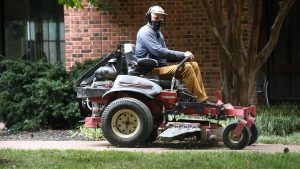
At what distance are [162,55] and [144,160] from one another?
2131 millimetres

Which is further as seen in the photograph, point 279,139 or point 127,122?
point 279,139

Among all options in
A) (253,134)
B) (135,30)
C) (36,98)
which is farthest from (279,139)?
(135,30)

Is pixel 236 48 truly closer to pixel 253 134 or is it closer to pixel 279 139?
pixel 279 139

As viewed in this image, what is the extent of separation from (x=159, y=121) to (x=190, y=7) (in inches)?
195

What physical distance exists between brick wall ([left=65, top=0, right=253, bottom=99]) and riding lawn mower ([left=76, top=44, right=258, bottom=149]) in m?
4.44

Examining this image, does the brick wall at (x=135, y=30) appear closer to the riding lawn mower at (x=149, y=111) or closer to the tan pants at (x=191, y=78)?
the riding lawn mower at (x=149, y=111)

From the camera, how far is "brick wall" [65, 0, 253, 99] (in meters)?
13.5

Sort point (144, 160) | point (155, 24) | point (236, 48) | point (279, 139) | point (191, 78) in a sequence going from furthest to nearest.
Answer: point (236, 48) < point (279, 139) < point (155, 24) < point (191, 78) < point (144, 160)

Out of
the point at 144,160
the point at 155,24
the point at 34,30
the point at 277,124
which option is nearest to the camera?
the point at 144,160

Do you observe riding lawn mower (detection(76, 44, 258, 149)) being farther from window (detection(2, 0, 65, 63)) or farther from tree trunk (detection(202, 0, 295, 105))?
window (detection(2, 0, 65, 63))

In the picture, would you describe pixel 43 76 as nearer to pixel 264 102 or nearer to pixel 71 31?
pixel 71 31

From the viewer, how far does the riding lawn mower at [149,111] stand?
8578 mm

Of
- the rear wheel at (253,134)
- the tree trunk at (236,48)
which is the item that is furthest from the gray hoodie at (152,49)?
the tree trunk at (236,48)

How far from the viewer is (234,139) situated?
8.48 meters
